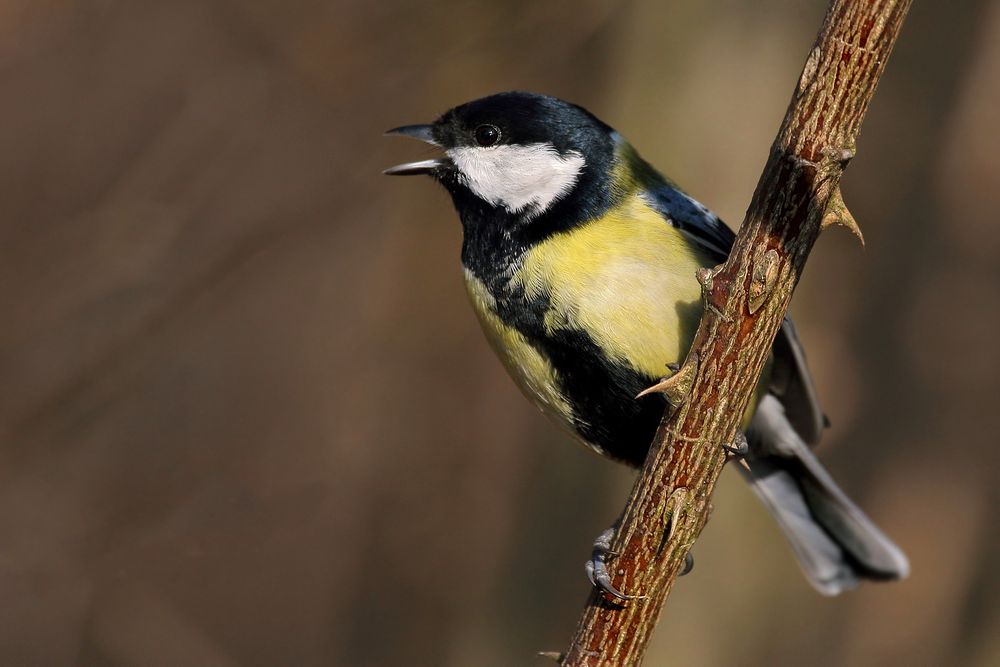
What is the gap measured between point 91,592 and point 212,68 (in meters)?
2.45

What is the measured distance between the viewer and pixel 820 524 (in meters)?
3.03

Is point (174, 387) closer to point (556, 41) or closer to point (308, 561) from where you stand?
point (308, 561)

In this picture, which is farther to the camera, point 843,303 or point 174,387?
point 174,387

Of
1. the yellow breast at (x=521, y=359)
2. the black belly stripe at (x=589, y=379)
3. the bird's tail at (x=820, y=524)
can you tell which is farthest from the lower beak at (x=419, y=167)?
the bird's tail at (x=820, y=524)

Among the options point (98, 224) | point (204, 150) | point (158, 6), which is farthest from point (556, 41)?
point (158, 6)

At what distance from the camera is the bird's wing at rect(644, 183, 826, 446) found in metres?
2.34

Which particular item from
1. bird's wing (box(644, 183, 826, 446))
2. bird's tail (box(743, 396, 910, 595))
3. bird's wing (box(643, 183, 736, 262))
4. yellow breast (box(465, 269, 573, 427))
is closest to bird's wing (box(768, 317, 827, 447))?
bird's wing (box(644, 183, 826, 446))

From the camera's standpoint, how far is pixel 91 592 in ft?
12.7

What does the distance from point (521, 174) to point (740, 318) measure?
0.88 m

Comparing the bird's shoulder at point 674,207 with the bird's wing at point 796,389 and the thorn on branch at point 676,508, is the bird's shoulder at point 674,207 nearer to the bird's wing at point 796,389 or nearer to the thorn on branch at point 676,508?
the bird's wing at point 796,389

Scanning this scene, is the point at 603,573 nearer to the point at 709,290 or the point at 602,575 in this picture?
the point at 602,575

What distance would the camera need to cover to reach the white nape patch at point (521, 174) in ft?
7.52

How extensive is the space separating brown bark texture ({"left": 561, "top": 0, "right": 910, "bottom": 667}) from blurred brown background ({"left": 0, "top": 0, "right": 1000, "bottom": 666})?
1821mm

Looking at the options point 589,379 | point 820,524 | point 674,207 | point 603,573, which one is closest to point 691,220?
point 674,207
